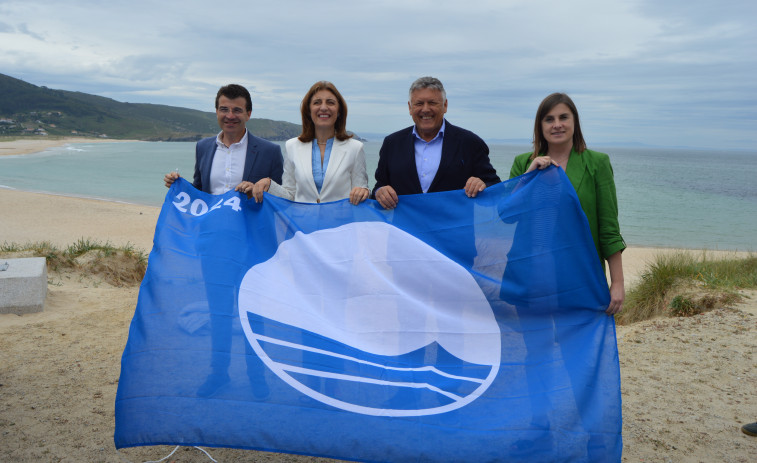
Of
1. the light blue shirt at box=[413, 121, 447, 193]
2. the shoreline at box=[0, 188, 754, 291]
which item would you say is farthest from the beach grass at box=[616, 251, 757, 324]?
the light blue shirt at box=[413, 121, 447, 193]

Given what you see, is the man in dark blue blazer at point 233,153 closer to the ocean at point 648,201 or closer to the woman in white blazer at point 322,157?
the woman in white blazer at point 322,157

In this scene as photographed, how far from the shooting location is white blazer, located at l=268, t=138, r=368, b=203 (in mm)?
4016

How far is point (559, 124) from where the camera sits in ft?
11.3

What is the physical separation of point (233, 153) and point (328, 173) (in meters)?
0.79

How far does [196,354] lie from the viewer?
10.9 ft

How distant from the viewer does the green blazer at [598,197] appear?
336 cm

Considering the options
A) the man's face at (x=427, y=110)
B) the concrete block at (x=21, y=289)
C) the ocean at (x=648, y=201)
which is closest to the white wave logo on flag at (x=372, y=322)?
the man's face at (x=427, y=110)

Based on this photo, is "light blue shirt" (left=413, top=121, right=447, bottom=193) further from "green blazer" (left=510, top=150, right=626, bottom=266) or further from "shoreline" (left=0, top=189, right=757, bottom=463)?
"shoreline" (left=0, top=189, right=757, bottom=463)

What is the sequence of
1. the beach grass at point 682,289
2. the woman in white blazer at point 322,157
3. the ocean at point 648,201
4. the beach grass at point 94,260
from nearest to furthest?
1. the woman in white blazer at point 322,157
2. the beach grass at point 682,289
3. the beach grass at point 94,260
4. the ocean at point 648,201

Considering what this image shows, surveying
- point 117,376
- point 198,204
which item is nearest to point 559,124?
point 198,204

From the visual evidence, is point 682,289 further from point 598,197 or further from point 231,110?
point 231,110

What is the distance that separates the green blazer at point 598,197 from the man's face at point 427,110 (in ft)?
3.08

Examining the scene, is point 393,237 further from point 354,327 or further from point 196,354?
point 196,354

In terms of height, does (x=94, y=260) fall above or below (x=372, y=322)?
below
